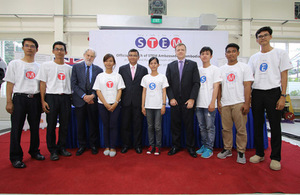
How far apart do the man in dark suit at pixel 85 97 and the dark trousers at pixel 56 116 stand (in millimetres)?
135

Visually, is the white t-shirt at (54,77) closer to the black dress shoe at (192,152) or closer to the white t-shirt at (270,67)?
the black dress shoe at (192,152)

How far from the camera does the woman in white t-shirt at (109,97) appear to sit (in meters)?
2.20

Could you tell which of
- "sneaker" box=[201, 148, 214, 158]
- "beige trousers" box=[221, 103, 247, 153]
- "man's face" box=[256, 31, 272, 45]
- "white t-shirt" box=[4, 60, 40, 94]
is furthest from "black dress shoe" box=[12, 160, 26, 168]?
"man's face" box=[256, 31, 272, 45]

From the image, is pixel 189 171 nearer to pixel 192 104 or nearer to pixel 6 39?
pixel 192 104

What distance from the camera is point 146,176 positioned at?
1.65 m

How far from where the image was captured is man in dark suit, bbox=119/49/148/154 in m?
2.30

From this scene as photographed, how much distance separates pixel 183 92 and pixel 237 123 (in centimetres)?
75

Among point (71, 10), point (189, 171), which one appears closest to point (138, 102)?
point (189, 171)

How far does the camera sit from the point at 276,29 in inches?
244

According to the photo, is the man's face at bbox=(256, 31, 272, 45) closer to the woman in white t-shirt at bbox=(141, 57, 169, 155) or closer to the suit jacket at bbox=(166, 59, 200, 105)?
the suit jacket at bbox=(166, 59, 200, 105)

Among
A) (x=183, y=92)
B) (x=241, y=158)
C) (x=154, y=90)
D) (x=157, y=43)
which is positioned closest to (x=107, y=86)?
(x=154, y=90)

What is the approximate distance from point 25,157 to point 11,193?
983 mm

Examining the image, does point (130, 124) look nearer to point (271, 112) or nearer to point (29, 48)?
point (29, 48)

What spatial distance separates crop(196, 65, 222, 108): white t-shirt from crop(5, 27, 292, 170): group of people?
0.01 metres
